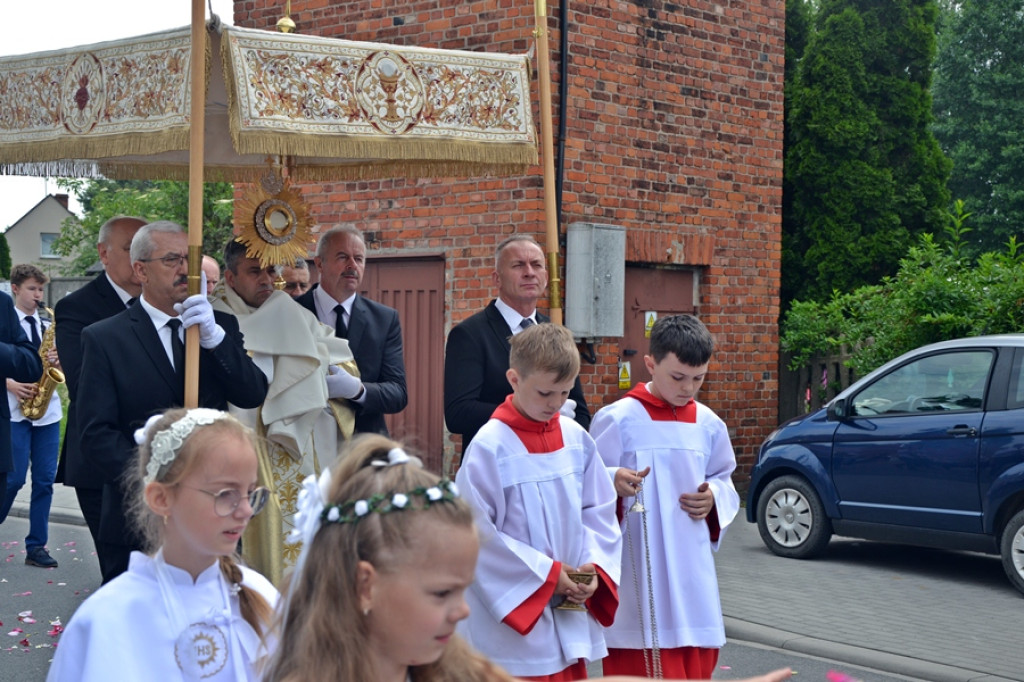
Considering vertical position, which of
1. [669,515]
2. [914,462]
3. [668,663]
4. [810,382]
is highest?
[669,515]

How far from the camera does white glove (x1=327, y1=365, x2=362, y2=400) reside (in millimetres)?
5547

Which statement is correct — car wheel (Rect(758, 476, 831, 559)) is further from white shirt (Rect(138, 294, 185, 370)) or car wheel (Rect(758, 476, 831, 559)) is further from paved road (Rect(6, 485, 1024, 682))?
white shirt (Rect(138, 294, 185, 370))

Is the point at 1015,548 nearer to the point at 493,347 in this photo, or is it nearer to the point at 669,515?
the point at 669,515

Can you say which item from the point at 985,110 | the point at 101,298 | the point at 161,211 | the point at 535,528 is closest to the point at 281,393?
the point at 101,298

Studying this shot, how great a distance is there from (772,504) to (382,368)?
16.4 ft

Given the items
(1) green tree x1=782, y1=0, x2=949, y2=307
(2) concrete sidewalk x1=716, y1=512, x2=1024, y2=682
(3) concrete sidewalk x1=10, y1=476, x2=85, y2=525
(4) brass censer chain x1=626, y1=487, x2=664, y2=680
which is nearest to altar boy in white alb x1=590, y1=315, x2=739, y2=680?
(4) brass censer chain x1=626, y1=487, x2=664, y2=680

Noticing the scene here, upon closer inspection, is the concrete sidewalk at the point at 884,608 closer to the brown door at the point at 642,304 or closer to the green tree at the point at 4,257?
the brown door at the point at 642,304

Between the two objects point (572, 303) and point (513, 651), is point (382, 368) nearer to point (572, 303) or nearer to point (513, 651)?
point (513, 651)

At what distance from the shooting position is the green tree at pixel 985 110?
3459cm

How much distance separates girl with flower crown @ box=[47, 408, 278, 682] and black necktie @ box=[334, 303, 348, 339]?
292 centimetres

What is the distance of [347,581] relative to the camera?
226 centimetres

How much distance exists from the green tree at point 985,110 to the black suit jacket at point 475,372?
3133 centimetres

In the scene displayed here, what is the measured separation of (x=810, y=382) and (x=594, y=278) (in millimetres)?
3611

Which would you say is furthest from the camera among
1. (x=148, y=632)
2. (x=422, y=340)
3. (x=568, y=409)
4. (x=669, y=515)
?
(x=422, y=340)
